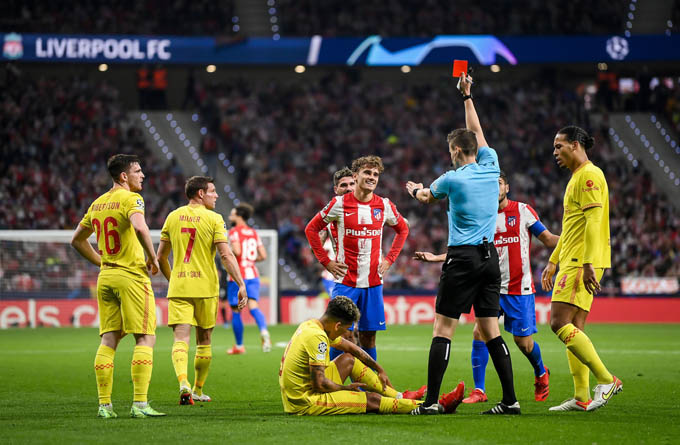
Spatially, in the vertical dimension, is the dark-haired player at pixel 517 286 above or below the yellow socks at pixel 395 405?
above

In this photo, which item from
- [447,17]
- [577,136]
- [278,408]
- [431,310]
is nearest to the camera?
[577,136]

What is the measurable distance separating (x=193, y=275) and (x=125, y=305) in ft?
4.15

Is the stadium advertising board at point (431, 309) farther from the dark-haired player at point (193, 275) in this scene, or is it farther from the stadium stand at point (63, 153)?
the dark-haired player at point (193, 275)

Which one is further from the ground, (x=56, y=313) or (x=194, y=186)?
(x=194, y=186)

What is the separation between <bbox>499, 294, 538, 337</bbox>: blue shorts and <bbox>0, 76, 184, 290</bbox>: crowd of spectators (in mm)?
20780

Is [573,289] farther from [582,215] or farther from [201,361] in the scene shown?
[201,361]

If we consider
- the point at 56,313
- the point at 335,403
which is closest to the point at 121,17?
the point at 56,313

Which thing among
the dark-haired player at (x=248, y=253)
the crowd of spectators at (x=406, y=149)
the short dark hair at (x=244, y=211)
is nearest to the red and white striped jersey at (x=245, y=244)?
the dark-haired player at (x=248, y=253)

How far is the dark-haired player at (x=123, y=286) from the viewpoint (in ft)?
25.4

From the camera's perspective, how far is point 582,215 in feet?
26.2

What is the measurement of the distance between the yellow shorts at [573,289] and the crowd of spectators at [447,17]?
26.9 m

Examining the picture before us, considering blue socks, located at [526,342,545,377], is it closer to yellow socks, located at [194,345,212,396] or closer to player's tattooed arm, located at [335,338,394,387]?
player's tattooed arm, located at [335,338,394,387]

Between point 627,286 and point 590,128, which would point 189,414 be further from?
point 590,128

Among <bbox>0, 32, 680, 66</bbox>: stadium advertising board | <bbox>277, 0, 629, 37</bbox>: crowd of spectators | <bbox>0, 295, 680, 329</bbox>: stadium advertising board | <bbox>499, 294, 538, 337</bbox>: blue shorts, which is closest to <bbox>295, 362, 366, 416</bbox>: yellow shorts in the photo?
<bbox>499, 294, 538, 337</bbox>: blue shorts
